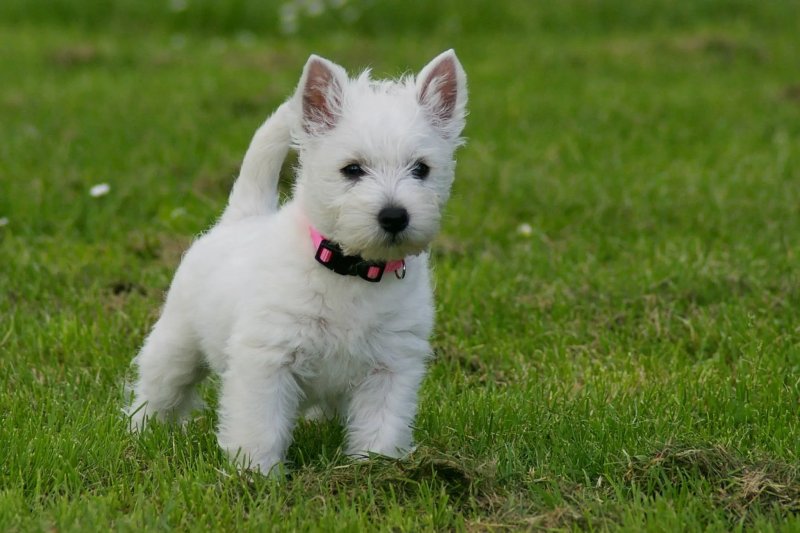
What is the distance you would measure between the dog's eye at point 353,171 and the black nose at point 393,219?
0.67ft

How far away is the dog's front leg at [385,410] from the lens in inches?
158

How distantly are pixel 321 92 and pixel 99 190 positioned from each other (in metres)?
3.42

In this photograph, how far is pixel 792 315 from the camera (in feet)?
18.5

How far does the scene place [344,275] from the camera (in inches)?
158

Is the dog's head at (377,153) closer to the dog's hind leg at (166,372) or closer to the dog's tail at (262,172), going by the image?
the dog's tail at (262,172)

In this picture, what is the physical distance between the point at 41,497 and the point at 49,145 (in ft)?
17.8

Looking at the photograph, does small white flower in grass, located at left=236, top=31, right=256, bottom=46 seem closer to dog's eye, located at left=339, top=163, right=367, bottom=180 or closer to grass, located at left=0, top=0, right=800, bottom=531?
grass, located at left=0, top=0, right=800, bottom=531

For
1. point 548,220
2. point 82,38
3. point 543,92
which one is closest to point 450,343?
point 548,220

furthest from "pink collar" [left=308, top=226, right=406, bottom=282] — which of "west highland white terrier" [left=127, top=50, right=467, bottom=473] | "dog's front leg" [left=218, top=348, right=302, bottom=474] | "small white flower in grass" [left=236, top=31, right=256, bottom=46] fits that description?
"small white flower in grass" [left=236, top=31, right=256, bottom=46]

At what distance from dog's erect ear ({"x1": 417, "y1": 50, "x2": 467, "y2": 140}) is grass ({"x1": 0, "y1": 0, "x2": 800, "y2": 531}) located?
3.56 ft

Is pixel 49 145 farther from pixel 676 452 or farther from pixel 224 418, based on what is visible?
pixel 676 452

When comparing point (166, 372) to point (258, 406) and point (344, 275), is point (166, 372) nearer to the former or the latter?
point (258, 406)

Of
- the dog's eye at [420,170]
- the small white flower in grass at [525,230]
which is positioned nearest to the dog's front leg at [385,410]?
the dog's eye at [420,170]

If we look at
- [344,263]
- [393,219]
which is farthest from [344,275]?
[393,219]
